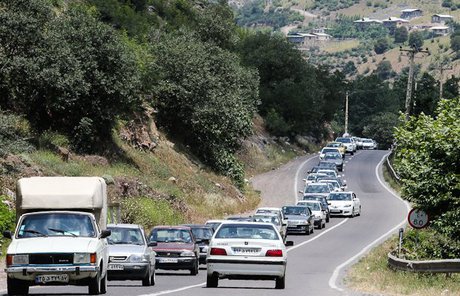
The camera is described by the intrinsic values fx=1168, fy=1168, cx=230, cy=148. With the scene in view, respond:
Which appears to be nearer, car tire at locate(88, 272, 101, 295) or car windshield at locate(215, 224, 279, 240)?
car tire at locate(88, 272, 101, 295)

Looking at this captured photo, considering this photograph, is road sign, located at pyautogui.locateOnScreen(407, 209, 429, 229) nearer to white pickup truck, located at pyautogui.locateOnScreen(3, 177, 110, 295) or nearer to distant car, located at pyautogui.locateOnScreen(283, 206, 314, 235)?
white pickup truck, located at pyautogui.locateOnScreen(3, 177, 110, 295)

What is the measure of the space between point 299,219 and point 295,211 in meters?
0.67

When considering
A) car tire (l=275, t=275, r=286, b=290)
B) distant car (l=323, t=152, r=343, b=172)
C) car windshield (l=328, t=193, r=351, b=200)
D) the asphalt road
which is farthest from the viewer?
distant car (l=323, t=152, r=343, b=172)

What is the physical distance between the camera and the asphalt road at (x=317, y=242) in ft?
85.8

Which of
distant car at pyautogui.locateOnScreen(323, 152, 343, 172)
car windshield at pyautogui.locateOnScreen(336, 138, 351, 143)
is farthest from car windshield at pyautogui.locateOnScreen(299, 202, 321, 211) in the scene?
car windshield at pyautogui.locateOnScreen(336, 138, 351, 143)

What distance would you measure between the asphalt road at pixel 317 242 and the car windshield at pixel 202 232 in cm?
150

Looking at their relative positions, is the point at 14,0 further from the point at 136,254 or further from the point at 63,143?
the point at 136,254

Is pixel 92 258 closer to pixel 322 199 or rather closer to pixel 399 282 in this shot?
pixel 399 282

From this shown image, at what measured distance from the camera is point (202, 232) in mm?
39344

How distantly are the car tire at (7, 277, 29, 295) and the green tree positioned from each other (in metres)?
47.4

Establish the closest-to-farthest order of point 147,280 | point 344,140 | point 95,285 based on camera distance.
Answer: point 95,285 < point 147,280 < point 344,140

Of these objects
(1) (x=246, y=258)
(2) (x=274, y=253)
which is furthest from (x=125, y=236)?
(2) (x=274, y=253)

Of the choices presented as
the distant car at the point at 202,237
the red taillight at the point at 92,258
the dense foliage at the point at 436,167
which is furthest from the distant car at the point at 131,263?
the dense foliage at the point at 436,167

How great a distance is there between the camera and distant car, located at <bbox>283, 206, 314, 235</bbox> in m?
57.2
